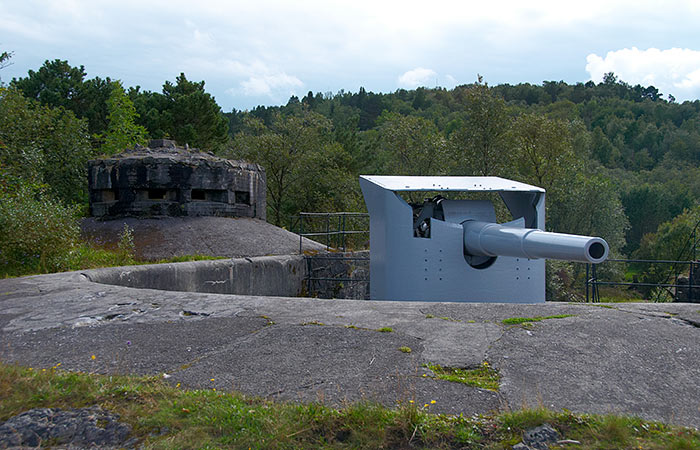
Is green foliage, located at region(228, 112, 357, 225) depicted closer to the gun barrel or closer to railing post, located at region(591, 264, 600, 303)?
railing post, located at region(591, 264, 600, 303)

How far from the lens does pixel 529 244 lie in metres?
5.75

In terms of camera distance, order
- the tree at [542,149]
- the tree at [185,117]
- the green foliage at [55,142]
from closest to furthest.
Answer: the green foliage at [55,142], the tree at [542,149], the tree at [185,117]

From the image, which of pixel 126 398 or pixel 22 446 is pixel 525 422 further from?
pixel 22 446

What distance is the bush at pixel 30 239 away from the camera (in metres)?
7.14

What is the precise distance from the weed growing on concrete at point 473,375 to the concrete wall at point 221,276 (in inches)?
195

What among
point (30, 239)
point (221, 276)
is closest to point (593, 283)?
point (221, 276)

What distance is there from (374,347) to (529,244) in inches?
107

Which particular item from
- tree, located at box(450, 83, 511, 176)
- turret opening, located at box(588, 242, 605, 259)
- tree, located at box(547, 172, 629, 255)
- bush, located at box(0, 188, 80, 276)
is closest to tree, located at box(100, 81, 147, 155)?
tree, located at box(450, 83, 511, 176)

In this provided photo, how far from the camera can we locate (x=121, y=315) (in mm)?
4746

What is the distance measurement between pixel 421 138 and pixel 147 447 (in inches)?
1094

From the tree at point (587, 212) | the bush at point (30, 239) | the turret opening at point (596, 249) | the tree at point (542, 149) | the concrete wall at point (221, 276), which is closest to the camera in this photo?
the turret opening at point (596, 249)

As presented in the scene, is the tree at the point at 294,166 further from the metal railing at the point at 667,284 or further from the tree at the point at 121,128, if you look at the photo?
the metal railing at the point at 667,284

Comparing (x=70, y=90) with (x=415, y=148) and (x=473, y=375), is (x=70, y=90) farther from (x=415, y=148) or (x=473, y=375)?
(x=473, y=375)

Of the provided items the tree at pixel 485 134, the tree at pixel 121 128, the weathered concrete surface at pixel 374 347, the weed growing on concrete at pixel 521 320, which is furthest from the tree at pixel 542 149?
the weed growing on concrete at pixel 521 320
